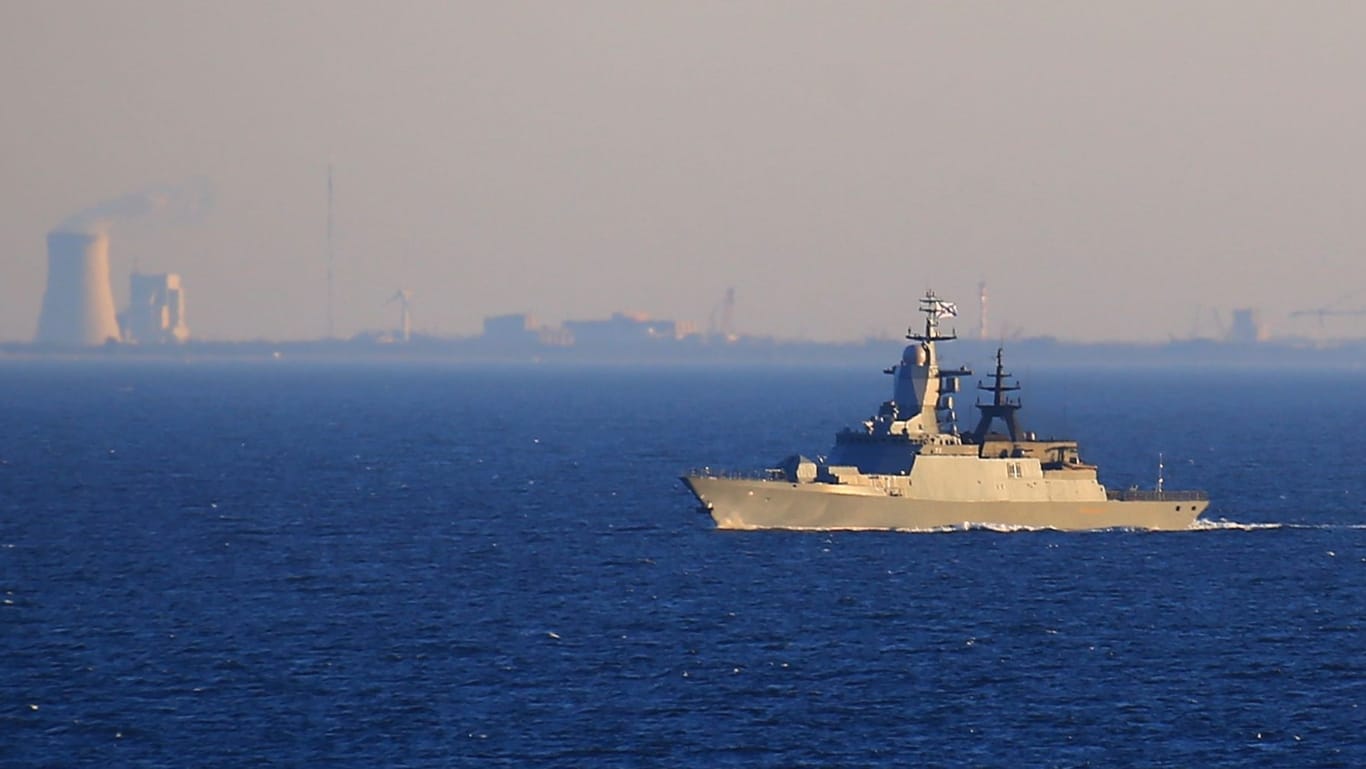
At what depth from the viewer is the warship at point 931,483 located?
85062 millimetres

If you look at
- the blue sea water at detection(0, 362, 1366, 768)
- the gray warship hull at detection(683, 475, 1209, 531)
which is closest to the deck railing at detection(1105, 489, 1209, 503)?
the gray warship hull at detection(683, 475, 1209, 531)

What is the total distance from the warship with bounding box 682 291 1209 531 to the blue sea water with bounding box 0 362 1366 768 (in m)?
1.47

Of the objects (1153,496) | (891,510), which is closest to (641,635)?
(891,510)

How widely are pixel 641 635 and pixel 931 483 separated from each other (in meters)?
27.8

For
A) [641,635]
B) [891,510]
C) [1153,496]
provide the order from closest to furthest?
[641,635] < [891,510] < [1153,496]

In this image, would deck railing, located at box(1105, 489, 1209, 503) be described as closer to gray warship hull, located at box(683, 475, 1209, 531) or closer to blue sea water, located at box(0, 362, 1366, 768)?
gray warship hull, located at box(683, 475, 1209, 531)

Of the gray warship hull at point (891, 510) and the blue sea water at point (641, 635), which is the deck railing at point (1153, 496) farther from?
the blue sea water at point (641, 635)

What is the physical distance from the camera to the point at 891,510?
86.2 metres

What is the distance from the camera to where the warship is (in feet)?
279

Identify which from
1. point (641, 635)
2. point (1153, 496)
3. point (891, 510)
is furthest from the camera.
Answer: point (1153, 496)

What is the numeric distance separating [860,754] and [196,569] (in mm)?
37506

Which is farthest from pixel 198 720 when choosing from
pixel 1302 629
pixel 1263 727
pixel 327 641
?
pixel 1302 629

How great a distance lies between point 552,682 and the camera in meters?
54.5

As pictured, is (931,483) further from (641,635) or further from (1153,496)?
(641,635)
